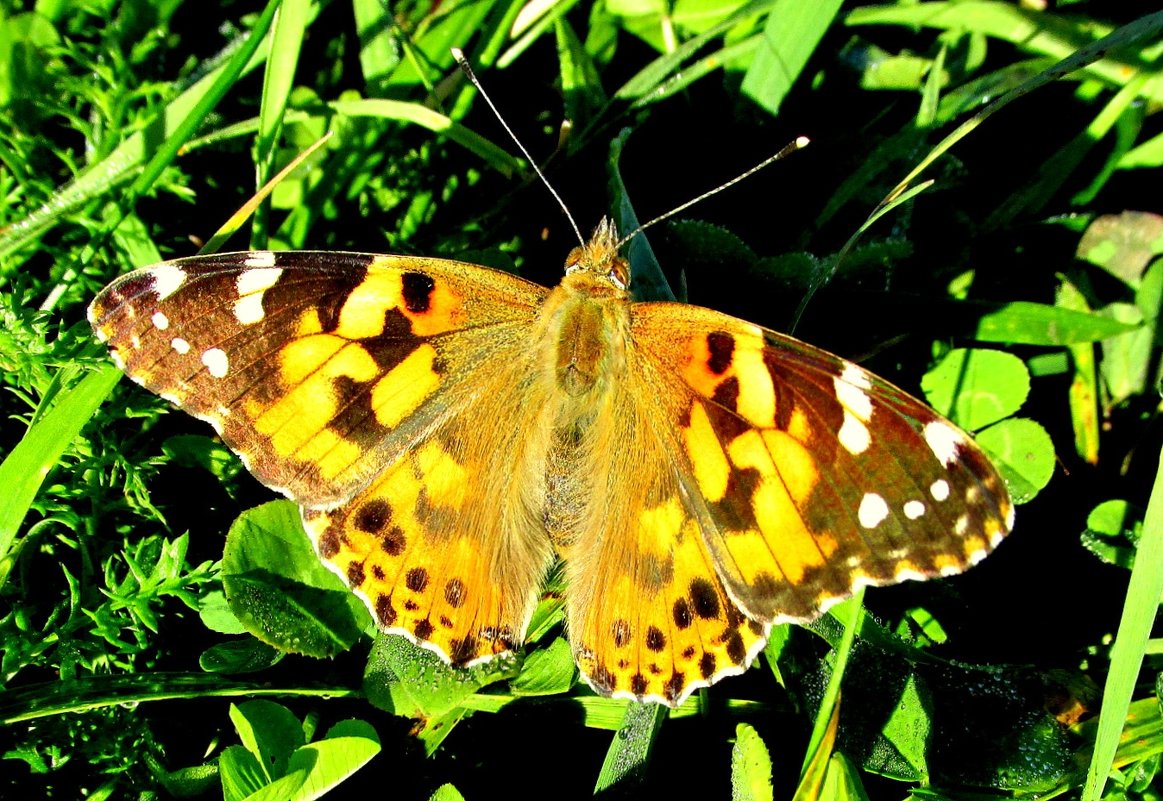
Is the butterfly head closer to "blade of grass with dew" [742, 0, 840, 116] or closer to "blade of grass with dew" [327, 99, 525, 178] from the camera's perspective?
"blade of grass with dew" [327, 99, 525, 178]

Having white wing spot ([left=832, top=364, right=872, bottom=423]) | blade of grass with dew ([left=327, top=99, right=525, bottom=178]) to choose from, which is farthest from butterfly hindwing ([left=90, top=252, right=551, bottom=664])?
white wing spot ([left=832, top=364, right=872, bottom=423])

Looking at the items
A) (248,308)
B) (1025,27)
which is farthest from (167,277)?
(1025,27)

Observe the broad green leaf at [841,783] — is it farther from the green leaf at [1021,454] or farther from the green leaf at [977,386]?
the green leaf at [977,386]

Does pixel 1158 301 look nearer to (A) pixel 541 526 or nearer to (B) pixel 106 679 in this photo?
(A) pixel 541 526

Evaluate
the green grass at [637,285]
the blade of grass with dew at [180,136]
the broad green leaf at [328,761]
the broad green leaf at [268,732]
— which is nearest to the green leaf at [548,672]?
the green grass at [637,285]

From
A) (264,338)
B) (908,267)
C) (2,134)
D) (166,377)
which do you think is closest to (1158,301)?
(908,267)
